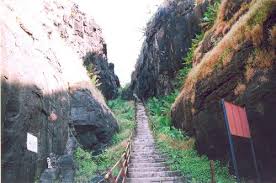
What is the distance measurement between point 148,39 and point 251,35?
898 inches

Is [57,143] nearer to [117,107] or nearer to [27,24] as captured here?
[27,24]

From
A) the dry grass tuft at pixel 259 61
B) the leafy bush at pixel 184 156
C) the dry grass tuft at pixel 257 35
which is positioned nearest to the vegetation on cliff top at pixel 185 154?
the leafy bush at pixel 184 156

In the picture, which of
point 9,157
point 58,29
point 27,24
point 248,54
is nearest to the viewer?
point 9,157

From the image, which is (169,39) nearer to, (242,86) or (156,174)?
(156,174)

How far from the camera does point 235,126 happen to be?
28.7ft

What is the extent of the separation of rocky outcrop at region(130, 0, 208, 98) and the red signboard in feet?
55.1

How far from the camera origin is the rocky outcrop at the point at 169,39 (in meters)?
27.1

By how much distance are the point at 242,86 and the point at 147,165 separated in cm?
560

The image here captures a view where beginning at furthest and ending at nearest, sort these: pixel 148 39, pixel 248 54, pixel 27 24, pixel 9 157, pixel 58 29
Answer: pixel 148 39 → pixel 58 29 → pixel 27 24 → pixel 248 54 → pixel 9 157

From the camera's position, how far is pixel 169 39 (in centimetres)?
2905

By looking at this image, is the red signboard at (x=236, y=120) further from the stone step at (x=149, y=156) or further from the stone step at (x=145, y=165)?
the stone step at (x=149, y=156)

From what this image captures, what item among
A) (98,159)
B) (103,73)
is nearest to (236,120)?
(98,159)

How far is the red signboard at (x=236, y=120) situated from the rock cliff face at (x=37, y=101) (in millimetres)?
5338

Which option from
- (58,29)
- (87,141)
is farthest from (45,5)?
(87,141)
